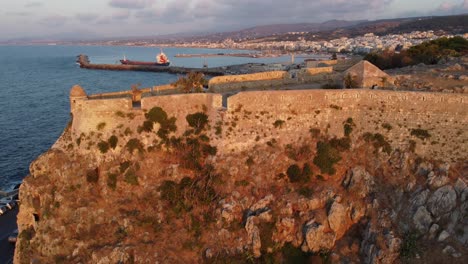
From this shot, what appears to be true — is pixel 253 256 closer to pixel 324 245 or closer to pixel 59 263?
pixel 324 245

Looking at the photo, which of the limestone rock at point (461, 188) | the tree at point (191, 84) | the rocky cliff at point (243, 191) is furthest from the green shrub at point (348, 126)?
the tree at point (191, 84)

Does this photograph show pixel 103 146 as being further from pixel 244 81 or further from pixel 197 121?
pixel 244 81

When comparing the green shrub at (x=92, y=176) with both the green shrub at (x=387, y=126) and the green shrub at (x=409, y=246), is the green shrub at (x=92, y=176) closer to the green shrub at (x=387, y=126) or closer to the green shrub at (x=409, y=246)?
the green shrub at (x=409, y=246)

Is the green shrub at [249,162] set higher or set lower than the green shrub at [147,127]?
lower

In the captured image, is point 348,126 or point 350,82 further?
point 350,82

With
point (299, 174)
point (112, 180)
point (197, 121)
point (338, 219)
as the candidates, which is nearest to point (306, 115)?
point (299, 174)

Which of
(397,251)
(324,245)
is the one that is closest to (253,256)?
(324,245)
